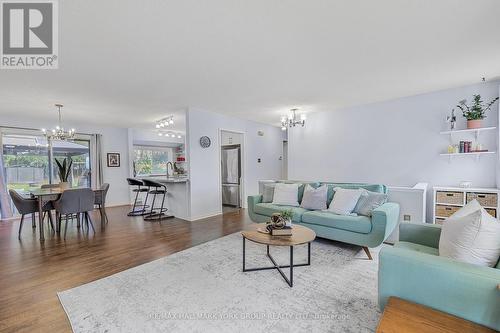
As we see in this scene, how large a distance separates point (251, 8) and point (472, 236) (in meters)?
2.27

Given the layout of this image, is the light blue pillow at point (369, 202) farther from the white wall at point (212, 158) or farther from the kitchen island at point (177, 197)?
the kitchen island at point (177, 197)

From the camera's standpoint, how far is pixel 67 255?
314 cm

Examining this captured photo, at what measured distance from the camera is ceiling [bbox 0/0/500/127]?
1852 mm

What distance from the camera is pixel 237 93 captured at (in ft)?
13.1

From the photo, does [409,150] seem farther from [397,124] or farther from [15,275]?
[15,275]

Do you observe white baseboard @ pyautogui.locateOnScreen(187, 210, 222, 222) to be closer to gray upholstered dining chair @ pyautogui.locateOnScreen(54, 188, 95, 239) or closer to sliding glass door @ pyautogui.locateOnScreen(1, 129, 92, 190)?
gray upholstered dining chair @ pyautogui.locateOnScreen(54, 188, 95, 239)

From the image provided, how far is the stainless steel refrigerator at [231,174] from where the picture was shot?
647 cm

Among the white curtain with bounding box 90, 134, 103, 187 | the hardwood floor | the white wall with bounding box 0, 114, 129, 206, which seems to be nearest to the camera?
the hardwood floor

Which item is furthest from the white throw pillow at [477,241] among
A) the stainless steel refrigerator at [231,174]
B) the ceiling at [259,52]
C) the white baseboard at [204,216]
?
the stainless steel refrigerator at [231,174]

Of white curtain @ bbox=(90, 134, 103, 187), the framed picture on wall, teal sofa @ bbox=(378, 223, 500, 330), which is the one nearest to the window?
the framed picture on wall

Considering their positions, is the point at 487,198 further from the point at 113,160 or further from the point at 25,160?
the point at 25,160

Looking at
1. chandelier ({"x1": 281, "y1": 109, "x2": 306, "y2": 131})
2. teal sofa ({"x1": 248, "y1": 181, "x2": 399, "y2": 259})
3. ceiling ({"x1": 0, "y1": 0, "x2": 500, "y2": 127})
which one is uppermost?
ceiling ({"x1": 0, "y1": 0, "x2": 500, "y2": 127})

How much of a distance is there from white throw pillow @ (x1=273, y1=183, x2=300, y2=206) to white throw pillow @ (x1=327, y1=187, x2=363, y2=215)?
696 mm

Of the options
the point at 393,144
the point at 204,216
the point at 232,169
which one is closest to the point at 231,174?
the point at 232,169
